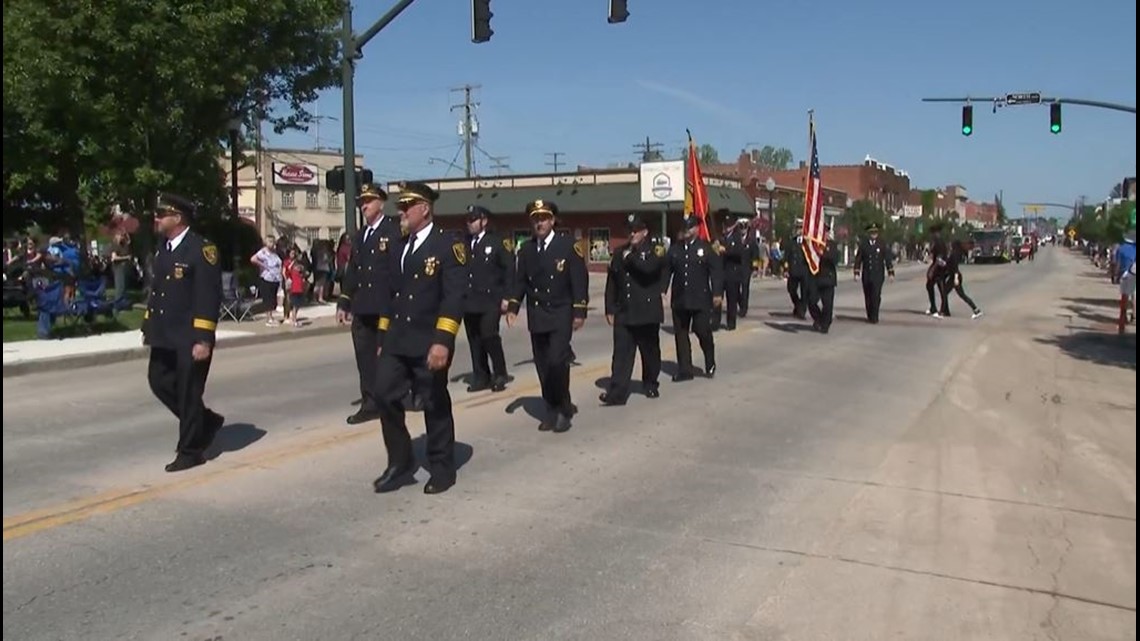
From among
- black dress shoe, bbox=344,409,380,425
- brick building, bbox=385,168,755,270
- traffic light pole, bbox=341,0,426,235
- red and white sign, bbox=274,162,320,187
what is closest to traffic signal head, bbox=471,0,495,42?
traffic light pole, bbox=341,0,426,235

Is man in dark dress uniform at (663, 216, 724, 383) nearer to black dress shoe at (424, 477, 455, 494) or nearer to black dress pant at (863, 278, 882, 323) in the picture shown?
black dress shoe at (424, 477, 455, 494)

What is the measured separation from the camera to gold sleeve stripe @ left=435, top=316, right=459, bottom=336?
6297 mm

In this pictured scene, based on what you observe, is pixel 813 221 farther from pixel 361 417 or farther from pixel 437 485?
pixel 437 485

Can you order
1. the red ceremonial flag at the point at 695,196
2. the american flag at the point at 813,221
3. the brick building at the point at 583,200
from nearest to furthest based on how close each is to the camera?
the red ceremonial flag at the point at 695,196, the american flag at the point at 813,221, the brick building at the point at 583,200

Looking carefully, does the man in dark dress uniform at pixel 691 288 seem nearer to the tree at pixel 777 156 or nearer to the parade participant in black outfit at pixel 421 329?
the parade participant in black outfit at pixel 421 329

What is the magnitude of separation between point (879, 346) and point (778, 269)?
105 ft

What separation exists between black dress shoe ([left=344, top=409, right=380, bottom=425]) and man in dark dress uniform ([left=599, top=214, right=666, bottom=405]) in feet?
7.28

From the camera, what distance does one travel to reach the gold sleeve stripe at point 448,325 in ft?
20.7

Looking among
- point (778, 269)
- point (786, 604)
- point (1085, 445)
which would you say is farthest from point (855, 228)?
point (786, 604)

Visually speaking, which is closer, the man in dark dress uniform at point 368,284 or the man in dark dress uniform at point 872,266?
the man in dark dress uniform at point 368,284

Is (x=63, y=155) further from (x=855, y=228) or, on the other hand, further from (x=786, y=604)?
(x=855, y=228)

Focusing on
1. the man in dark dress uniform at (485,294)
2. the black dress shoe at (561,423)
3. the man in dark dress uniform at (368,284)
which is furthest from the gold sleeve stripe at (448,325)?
the man in dark dress uniform at (485,294)

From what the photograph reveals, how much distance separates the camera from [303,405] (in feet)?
33.0

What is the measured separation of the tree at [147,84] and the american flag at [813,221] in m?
9.92
